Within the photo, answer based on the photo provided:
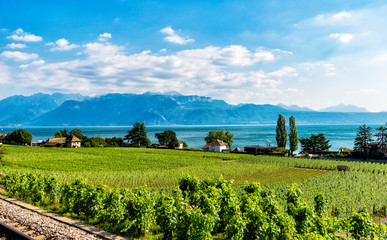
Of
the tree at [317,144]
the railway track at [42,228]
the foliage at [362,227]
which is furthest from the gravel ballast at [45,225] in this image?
the tree at [317,144]

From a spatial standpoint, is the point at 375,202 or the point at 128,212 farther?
the point at 375,202

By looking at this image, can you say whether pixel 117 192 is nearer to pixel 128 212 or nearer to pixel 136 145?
pixel 128 212

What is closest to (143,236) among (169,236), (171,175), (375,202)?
(169,236)

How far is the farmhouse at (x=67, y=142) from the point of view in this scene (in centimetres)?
10906

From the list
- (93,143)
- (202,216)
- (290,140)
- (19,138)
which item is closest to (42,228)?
(202,216)

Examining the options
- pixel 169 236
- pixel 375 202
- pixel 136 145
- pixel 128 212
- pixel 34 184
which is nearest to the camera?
pixel 169 236

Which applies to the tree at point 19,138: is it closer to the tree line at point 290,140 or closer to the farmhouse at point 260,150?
the tree line at point 290,140

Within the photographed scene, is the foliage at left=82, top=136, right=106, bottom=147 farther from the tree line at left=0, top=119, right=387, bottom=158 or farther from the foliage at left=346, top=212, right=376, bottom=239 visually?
the foliage at left=346, top=212, right=376, bottom=239

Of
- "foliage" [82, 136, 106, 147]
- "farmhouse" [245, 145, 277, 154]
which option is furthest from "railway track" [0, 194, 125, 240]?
"foliage" [82, 136, 106, 147]

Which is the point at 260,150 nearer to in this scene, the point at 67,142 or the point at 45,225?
the point at 67,142

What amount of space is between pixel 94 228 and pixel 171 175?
2993 centimetres

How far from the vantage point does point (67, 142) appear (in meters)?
111

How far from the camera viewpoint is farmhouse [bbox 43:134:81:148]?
109062 mm

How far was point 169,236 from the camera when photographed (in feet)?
42.7
